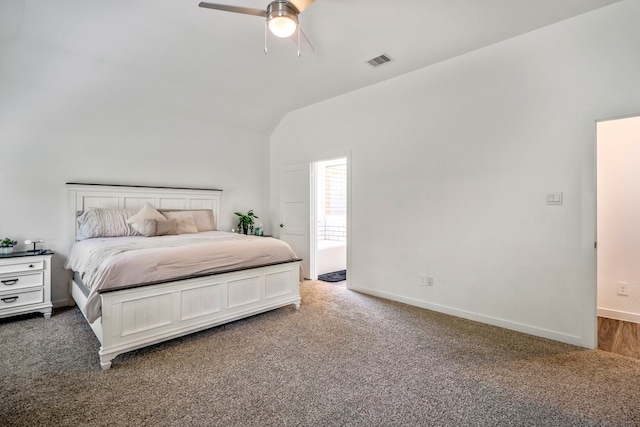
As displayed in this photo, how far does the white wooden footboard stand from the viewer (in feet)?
7.75

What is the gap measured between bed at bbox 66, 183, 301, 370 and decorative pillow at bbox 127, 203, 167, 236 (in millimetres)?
50

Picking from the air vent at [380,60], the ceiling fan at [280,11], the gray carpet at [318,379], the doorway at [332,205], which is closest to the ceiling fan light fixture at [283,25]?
Result: the ceiling fan at [280,11]

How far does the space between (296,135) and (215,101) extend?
4.52 feet

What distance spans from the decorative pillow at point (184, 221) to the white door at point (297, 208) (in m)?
1.58

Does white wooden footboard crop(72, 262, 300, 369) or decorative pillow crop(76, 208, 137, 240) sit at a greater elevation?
decorative pillow crop(76, 208, 137, 240)

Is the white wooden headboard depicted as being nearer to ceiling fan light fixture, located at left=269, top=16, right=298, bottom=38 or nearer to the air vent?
the air vent

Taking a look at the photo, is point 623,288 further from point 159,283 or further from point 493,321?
point 159,283

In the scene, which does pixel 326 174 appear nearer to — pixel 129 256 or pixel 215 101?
pixel 215 101

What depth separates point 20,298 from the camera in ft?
10.4

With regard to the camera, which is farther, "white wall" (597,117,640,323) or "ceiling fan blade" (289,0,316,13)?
"white wall" (597,117,640,323)

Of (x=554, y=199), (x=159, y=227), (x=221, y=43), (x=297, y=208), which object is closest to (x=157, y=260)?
(x=159, y=227)

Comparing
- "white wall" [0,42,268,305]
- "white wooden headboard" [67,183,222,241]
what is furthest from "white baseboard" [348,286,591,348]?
"white wall" [0,42,268,305]

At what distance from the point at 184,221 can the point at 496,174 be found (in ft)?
12.7

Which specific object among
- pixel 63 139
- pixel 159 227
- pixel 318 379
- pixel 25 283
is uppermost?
pixel 63 139
